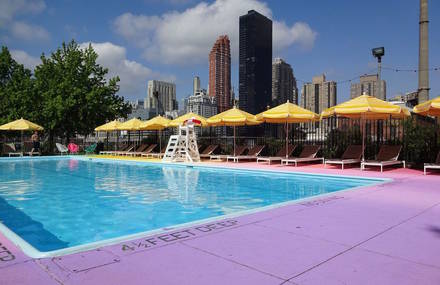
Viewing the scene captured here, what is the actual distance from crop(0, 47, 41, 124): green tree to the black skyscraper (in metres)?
21.3

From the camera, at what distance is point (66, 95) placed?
24031mm

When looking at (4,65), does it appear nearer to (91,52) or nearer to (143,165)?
(91,52)

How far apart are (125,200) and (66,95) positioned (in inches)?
784

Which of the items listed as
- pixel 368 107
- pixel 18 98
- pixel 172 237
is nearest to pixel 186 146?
pixel 368 107

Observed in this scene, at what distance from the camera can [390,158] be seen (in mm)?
11828

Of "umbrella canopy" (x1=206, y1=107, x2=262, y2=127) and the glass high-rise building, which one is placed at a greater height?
the glass high-rise building

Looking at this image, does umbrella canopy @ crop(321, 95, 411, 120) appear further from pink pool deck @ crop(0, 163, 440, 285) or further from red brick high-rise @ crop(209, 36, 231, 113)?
red brick high-rise @ crop(209, 36, 231, 113)

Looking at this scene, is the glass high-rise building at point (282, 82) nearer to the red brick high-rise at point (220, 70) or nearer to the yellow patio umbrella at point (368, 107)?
the red brick high-rise at point (220, 70)

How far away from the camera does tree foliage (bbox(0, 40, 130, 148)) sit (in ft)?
78.5

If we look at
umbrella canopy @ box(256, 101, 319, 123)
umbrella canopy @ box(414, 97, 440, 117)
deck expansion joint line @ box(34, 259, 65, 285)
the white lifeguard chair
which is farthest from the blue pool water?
the white lifeguard chair

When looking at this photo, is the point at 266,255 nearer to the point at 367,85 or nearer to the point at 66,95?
the point at 367,85

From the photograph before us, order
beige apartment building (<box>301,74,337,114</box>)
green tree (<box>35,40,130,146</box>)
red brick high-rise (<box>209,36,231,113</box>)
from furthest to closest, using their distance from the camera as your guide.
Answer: red brick high-rise (<box>209,36,231,113</box>), beige apartment building (<box>301,74,337,114</box>), green tree (<box>35,40,130,146</box>)

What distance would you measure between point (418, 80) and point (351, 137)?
8286mm

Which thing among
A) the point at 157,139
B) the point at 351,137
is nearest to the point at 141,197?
the point at 351,137
